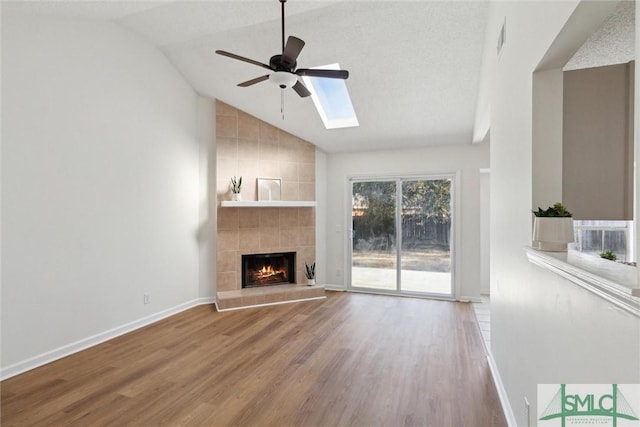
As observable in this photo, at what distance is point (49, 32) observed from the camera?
117 inches

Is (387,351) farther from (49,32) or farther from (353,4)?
(49,32)

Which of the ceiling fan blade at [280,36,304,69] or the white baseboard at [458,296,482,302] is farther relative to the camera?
the white baseboard at [458,296,482,302]

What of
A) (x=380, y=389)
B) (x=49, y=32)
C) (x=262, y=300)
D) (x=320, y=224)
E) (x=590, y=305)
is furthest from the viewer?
(x=320, y=224)

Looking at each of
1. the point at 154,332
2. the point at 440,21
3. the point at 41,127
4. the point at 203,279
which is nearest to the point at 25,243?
the point at 41,127

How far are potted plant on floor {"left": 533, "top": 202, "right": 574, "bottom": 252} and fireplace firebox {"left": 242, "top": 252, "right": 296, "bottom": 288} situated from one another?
173 inches

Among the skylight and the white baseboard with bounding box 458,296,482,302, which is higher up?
the skylight

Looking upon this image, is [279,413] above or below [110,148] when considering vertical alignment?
below

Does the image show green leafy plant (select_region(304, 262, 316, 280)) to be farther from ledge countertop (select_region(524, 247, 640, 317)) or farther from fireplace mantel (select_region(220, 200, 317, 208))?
ledge countertop (select_region(524, 247, 640, 317))

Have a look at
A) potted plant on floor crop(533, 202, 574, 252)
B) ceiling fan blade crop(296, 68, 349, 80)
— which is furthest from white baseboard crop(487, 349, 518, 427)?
ceiling fan blade crop(296, 68, 349, 80)

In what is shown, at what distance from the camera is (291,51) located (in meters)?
2.58

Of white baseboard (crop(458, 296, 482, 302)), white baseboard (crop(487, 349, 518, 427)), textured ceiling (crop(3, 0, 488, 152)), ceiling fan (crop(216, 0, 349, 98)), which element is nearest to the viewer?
white baseboard (crop(487, 349, 518, 427))

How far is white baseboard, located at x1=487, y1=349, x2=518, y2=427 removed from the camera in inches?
79.6

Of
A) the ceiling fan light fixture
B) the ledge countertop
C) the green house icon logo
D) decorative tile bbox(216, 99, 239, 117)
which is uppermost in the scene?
decorative tile bbox(216, 99, 239, 117)

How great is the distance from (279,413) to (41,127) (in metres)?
3.20
